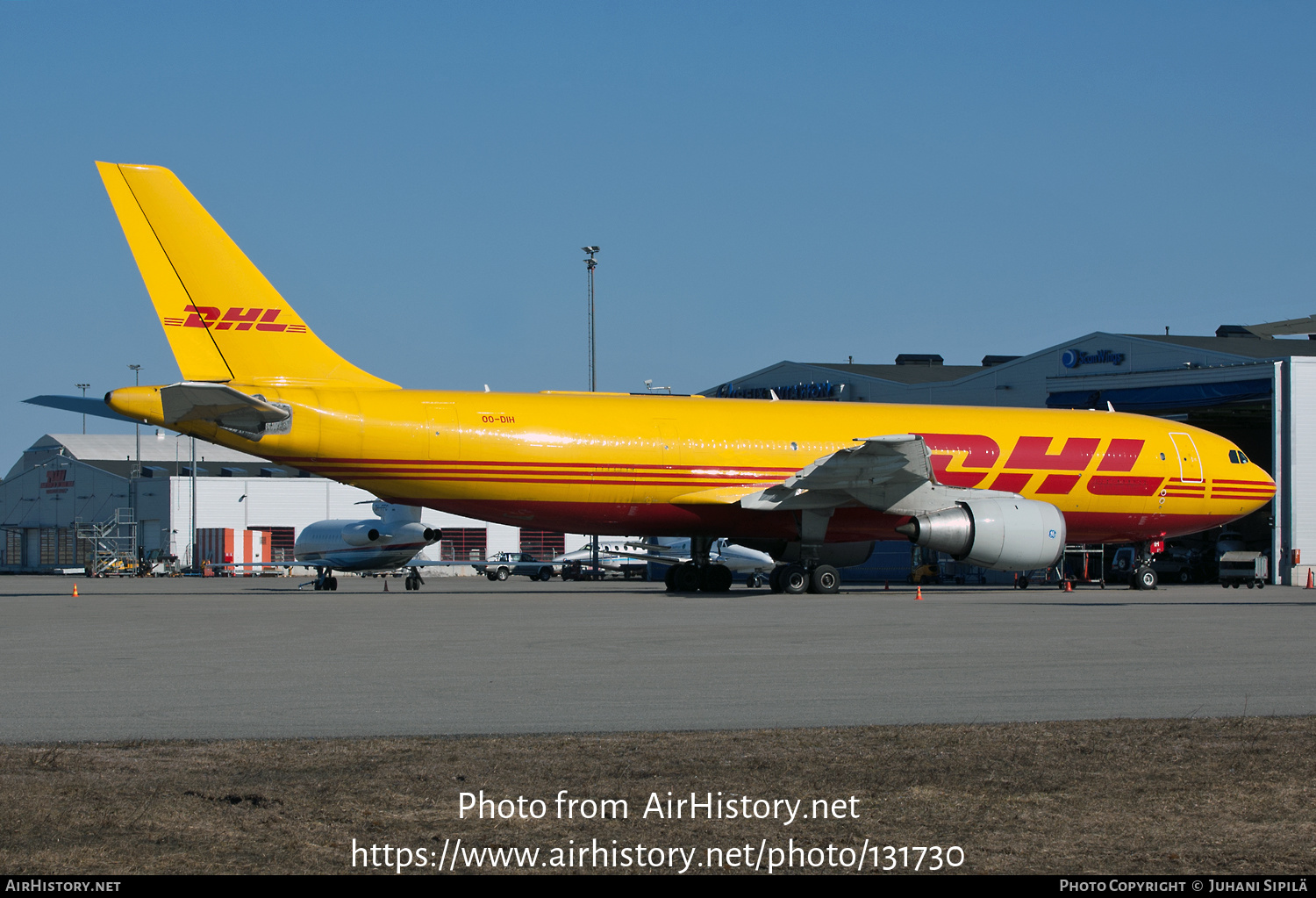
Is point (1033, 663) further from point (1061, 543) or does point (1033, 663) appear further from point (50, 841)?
point (1061, 543)

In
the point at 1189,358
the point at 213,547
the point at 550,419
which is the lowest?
the point at 213,547

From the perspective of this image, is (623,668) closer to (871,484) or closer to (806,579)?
(871,484)

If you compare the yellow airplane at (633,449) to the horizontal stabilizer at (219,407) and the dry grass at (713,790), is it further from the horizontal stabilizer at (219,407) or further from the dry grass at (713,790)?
the dry grass at (713,790)

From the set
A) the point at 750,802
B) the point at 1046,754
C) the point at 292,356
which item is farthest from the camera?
the point at 292,356

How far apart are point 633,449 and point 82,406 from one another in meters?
10.9

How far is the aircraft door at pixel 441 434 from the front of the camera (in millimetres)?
24984

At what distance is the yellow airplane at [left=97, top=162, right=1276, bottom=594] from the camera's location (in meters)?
24.1

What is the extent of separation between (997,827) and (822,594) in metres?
21.8

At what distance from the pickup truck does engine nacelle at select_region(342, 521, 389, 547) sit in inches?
352

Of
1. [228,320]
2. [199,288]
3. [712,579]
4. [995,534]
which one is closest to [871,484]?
[995,534]

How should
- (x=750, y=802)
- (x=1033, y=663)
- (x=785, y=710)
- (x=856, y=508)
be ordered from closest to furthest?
(x=750, y=802) < (x=785, y=710) < (x=1033, y=663) < (x=856, y=508)

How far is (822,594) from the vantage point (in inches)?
1078

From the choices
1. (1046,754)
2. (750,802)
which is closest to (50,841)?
(750,802)

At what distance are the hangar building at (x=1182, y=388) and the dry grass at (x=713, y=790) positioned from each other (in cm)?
3305
